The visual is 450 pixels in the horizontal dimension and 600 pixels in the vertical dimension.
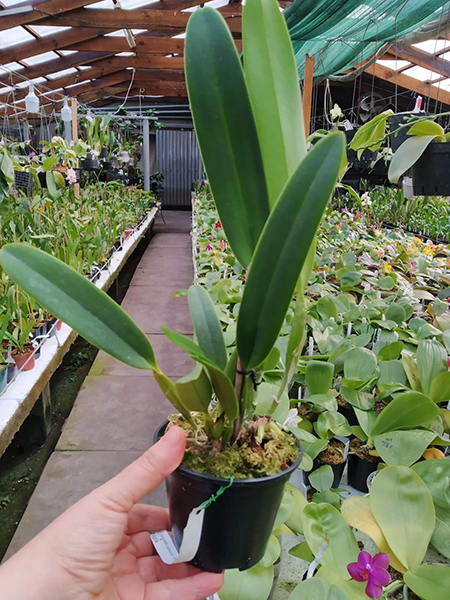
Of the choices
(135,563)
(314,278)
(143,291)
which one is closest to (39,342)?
(314,278)

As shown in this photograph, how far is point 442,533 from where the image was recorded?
0.73 meters

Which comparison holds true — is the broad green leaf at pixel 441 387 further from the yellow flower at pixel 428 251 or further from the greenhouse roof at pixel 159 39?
the yellow flower at pixel 428 251

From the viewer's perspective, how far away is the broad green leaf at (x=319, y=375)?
102 centimetres

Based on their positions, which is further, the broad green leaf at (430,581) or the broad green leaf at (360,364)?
the broad green leaf at (360,364)

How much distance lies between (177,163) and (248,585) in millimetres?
12672

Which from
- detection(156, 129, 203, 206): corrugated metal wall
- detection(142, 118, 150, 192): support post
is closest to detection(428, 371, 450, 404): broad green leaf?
detection(142, 118, 150, 192): support post

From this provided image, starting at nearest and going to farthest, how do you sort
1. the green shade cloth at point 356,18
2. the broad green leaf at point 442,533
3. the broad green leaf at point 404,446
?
the broad green leaf at point 442,533 < the broad green leaf at point 404,446 < the green shade cloth at point 356,18

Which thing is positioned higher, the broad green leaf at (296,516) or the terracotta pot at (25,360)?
the broad green leaf at (296,516)

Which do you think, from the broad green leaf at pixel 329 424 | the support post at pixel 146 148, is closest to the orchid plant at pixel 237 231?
the broad green leaf at pixel 329 424

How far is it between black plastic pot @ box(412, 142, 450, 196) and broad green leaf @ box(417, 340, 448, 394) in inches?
18.4

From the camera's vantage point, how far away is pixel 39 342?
1989 millimetres

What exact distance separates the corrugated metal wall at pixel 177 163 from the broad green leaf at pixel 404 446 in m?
12.1

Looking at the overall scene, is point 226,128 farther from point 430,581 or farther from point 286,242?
point 430,581

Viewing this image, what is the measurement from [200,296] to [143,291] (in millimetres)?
3959
